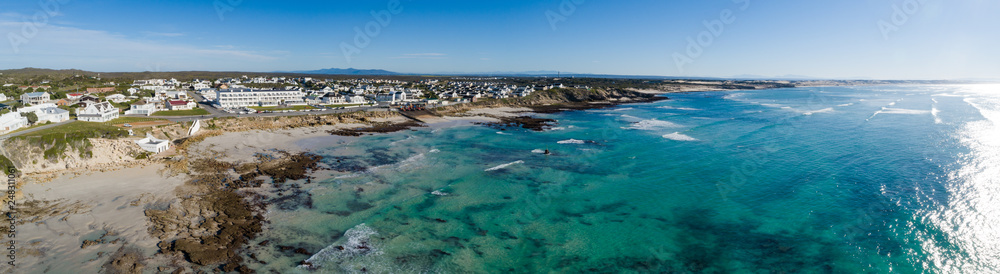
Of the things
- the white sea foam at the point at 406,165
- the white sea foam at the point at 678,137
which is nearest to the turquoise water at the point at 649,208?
the white sea foam at the point at 406,165

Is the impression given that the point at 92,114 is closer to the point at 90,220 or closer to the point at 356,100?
the point at 90,220

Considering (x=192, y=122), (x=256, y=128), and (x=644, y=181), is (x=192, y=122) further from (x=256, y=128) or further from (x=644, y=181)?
(x=644, y=181)

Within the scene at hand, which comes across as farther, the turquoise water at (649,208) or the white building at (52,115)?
the white building at (52,115)

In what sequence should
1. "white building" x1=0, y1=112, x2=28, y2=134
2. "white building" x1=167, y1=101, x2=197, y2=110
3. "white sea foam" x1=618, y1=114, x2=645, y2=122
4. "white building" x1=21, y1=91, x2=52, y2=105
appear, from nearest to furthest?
"white building" x1=0, y1=112, x2=28, y2=134, "white building" x1=21, y1=91, x2=52, y2=105, "white building" x1=167, y1=101, x2=197, y2=110, "white sea foam" x1=618, y1=114, x2=645, y2=122

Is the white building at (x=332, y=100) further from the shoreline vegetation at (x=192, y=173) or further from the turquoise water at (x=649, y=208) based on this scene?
the turquoise water at (x=649, y=208)

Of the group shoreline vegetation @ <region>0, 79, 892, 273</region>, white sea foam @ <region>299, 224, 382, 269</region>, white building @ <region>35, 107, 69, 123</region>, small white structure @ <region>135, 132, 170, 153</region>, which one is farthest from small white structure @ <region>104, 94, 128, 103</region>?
white sea foam @ <region>299, 224, 382, 269</region>

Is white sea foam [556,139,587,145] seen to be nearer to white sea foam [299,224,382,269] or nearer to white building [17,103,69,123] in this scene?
white sea foam [299,224,382,269]
